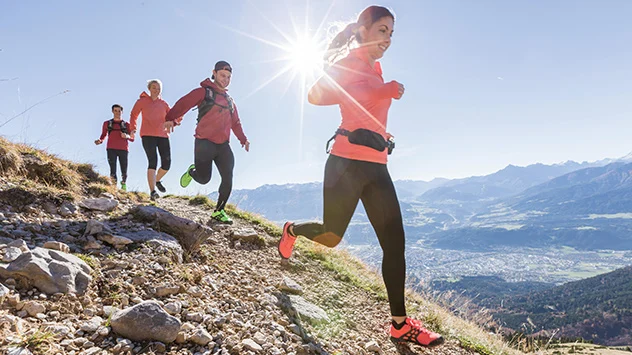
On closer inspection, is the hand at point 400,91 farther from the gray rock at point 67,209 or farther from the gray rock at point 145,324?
the gray rock at point 67,209

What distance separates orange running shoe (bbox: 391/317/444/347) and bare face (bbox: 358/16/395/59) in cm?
304

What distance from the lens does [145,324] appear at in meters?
2.29

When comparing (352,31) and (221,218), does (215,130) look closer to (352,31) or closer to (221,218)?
(221,218)

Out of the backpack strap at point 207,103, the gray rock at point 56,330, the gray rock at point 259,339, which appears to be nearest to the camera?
→ the gray rock at point 56,330

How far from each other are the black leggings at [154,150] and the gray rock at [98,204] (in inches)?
135

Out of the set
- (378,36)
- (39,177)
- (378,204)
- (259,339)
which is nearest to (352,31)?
(378,36)

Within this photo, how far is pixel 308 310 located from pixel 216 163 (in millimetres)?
4243

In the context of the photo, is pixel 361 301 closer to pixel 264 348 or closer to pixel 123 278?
pixel 264 348

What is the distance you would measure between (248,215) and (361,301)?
433 centimetres

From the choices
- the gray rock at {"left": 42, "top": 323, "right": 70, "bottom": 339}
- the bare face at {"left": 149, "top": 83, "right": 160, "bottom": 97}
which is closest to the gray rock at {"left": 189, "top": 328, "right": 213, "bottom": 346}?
the gray rock at {"left": 42, "top": 323, "right": 70, "bottom": 339}

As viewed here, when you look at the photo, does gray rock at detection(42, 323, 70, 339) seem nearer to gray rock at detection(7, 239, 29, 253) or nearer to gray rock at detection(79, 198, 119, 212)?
gray rock at detection(7, 239, 29, 253)

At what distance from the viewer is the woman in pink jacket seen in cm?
824

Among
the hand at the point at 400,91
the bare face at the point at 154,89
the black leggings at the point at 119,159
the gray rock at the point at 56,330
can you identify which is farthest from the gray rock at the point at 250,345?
the black leggings at the point at 119,159

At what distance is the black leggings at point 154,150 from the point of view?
8250mm
